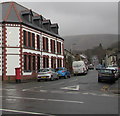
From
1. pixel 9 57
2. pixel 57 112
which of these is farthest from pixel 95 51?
pixel 9 57

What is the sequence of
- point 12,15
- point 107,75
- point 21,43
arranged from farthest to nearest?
point 12,15 < point 21,43 < point 107,75

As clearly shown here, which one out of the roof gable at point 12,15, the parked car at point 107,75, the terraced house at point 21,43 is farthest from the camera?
the roof gable at point 12,15

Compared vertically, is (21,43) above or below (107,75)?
above

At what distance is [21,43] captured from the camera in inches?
1237

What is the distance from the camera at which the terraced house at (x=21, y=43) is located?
30.6m

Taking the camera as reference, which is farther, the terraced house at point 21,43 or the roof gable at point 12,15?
the roof gable at point 12,15

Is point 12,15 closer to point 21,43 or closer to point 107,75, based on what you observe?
point 21,43

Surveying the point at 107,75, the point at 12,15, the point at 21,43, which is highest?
the point at 12,15

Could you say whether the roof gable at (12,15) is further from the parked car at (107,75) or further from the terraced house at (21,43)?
the parked car at (107,75)

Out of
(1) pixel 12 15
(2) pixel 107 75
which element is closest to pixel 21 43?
(1) pixel 12 15

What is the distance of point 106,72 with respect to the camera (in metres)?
24.6

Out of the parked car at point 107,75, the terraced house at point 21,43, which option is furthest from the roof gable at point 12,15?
the parked car at point 107,75

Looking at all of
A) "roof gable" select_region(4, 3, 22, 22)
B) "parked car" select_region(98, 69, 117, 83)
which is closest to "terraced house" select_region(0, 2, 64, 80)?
"roof gable" select_region(4, 3, 22, 22)

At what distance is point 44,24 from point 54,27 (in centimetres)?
433
